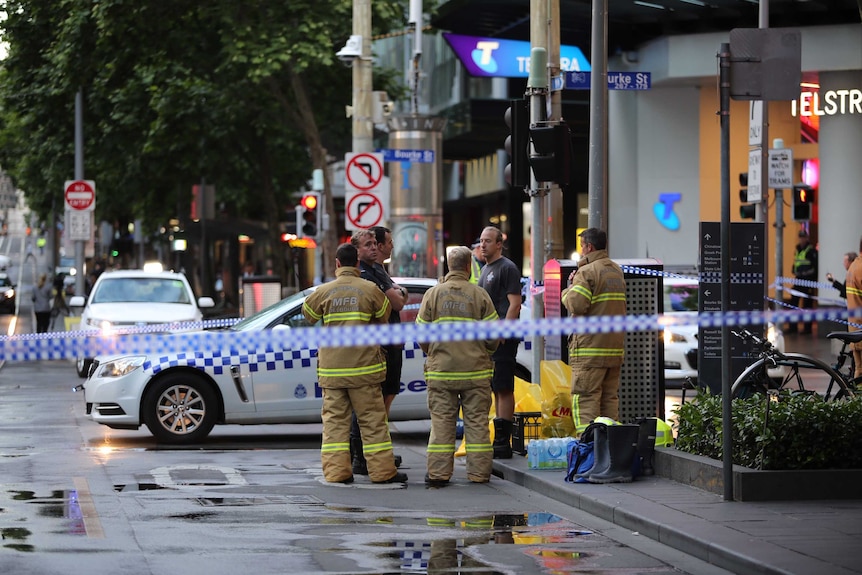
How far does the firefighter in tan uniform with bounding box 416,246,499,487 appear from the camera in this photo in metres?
11.8

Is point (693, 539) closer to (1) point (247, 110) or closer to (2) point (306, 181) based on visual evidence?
(1) point (247, 110)

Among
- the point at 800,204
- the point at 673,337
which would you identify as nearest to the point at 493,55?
the point at 800,204

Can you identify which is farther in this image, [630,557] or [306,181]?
[306,181]

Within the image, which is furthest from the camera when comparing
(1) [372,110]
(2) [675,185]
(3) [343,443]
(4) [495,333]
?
(2) [675,185]

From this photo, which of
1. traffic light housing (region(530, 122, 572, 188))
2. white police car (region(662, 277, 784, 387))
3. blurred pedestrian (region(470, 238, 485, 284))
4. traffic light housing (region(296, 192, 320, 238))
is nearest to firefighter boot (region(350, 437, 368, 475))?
blurred pedestrian (region(470, 238, 485, 284))

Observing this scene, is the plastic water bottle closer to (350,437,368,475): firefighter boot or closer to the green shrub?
(350,437,368,475): firefighter boot

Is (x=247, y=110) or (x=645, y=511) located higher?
(x=247, y=110)

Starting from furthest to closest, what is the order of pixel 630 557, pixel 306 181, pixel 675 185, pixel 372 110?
pixel 306 181 < pixel 675 185 < pixel 372 110 < pixel 630 557

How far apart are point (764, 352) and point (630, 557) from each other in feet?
13.4

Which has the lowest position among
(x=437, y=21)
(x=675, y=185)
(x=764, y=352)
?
A: (x=764, y=352)

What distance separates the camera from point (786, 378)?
12.5m

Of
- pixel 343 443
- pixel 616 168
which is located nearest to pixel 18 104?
pixel 616 168

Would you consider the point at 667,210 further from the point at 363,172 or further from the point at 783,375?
the point at 783,375

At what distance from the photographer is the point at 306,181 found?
4475 centimetres
